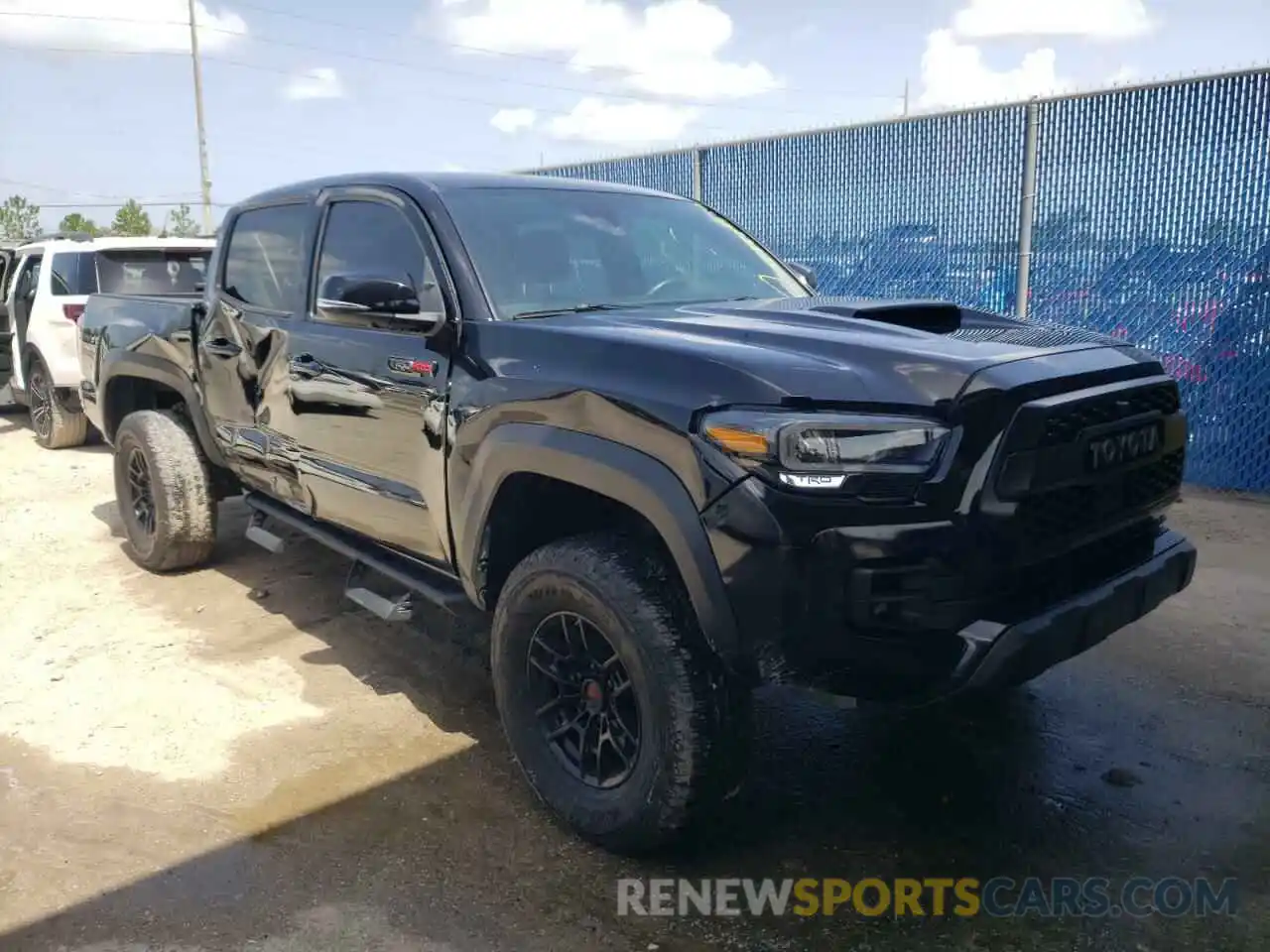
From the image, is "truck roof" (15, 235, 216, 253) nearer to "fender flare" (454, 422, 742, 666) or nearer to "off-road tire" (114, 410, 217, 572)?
"off-road tire" (114, 410, 217, 572)

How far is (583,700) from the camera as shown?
3.05m

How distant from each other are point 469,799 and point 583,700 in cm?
62

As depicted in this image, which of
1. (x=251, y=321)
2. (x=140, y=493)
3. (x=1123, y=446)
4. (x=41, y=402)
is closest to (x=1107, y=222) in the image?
(x=1123, y=446)

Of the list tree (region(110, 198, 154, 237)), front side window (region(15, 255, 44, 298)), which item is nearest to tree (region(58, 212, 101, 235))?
tree (region(110, 198, 154, 237))

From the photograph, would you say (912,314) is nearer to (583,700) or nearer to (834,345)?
(834,345)

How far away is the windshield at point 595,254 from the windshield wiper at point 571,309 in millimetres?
18

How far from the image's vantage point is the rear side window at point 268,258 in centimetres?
441

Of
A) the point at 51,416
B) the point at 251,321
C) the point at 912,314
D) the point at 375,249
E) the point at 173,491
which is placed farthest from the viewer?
the point at 51,416

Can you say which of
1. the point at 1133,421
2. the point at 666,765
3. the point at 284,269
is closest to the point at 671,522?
the point at 666,765

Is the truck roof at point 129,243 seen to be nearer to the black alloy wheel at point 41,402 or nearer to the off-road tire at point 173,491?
the black alloy wheel at point 41,402

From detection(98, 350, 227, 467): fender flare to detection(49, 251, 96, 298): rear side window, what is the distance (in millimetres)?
3367

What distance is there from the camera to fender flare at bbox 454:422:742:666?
99.8 inches

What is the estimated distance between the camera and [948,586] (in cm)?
244

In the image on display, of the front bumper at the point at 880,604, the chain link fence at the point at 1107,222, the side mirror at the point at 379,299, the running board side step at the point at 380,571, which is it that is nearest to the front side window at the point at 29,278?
the running board side step at the point at 380,571
